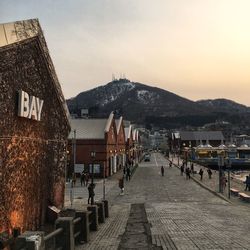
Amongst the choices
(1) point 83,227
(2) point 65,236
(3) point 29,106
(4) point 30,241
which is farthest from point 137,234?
(4) point 30,241

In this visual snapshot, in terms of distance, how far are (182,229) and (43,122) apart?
8.63 m

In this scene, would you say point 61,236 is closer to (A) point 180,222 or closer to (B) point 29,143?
(B) point 29,143

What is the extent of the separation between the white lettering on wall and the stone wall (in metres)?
0.24

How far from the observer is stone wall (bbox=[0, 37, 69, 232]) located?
60.5ft

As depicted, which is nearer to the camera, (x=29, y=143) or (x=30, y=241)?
(x=30, y=241)

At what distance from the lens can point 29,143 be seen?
21312mm

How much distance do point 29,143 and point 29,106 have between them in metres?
1.78

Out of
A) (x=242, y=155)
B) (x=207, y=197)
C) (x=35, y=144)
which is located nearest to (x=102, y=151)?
(x=207, y=197)

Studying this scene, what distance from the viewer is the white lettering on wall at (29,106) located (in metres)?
19.4

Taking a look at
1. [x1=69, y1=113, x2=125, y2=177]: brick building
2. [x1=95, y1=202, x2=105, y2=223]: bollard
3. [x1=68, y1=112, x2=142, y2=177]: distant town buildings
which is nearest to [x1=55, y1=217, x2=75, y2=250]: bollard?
[x1=95, y1=202, x2=105, y2=223]: bollard

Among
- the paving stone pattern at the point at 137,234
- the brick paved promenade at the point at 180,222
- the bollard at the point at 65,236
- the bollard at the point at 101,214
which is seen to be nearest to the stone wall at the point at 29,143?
the bollard at the point at 101,214

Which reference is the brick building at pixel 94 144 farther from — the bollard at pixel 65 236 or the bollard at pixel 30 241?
the bollard at pixel 30 241

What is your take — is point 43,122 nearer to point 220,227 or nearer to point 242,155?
point 220,227

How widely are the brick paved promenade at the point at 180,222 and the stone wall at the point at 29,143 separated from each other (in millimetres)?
3458
